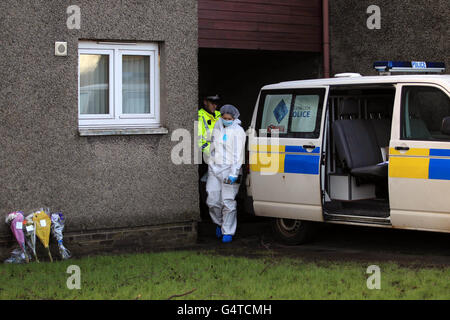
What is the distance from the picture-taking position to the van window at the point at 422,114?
8664 millimetres

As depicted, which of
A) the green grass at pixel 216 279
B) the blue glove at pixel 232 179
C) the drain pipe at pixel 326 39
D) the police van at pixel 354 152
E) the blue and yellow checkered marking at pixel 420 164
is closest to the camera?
the green grass at pixel 216 279

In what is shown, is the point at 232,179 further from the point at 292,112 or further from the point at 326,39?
the point at 326,39

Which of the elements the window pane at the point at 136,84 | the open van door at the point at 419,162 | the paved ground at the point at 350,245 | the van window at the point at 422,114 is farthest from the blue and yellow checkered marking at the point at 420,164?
the window pane at the point at 136,84

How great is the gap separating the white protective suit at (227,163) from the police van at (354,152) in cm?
39

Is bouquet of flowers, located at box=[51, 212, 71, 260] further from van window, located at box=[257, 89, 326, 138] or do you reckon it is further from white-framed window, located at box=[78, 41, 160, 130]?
van window, located at box=[257, 89, 326, 138]

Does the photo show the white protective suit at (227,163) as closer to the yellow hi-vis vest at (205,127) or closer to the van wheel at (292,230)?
the yellow hi-vis vest at (205,127)

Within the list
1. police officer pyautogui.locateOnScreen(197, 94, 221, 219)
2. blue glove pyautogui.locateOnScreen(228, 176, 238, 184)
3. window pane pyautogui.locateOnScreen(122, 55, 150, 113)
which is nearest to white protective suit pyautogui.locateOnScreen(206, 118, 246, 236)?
blue glove pyautogui.locateOnScreen(228, 176, 238, 184)

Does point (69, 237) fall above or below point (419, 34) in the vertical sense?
below

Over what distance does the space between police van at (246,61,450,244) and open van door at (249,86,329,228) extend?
1 cm

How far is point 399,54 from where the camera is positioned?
11.5 m

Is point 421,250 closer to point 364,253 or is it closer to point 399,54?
point 364,253

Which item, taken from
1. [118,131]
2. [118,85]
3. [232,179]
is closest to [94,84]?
[118,85]
